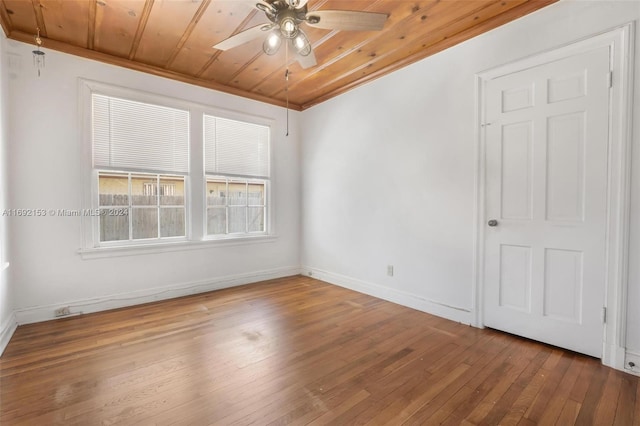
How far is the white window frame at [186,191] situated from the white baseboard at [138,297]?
48 cm

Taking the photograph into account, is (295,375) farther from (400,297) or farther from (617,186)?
(617,186)

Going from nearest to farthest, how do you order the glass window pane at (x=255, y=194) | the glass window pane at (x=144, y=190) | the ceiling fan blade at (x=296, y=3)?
the ceiling fan blade at (x=296, y=3) < the glass window pane at (x=144, y=190) < the glass window pane at (x=255, y=194)

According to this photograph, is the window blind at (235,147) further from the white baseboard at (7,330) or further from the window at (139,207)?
the white baseboard at (7,330)

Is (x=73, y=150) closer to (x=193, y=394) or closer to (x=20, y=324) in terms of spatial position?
(x=20, y=324)

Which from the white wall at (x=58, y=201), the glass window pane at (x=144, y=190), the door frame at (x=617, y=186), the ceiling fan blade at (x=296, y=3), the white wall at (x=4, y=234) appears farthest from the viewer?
the glass window pane at (x=144, y=190)

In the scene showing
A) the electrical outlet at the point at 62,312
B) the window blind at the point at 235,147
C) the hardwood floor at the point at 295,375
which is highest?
the window blind at the point at 235,147

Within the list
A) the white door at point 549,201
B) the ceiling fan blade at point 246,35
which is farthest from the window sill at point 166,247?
the white door at point 549,201

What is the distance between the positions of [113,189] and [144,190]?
0.31 m

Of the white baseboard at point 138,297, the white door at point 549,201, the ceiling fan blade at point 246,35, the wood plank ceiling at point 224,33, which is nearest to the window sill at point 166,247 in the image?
the white baseboard at point 138,297

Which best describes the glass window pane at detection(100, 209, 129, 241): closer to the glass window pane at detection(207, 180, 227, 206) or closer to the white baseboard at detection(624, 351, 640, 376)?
the glass window pane at detection(207, 180, 227, 206)

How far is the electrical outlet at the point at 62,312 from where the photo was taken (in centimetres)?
293

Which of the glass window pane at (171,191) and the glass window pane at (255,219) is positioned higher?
the glass window pane at (171,191)

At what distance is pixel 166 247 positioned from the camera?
3578 millimetres

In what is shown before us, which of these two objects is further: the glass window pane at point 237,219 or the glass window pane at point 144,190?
the glass window pane at point 237,219
